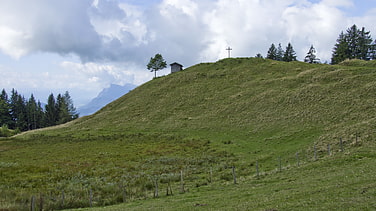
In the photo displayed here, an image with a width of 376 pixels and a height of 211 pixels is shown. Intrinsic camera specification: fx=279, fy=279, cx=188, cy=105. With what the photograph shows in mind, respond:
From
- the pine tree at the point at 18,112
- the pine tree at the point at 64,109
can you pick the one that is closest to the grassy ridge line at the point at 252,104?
the pine tree at the point at 64,109

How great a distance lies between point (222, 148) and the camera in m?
43.4

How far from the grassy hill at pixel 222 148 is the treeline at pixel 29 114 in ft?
159

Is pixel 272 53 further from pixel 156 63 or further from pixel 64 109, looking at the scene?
pixel 64 109

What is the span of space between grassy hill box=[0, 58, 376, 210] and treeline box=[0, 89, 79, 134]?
48.5 metres

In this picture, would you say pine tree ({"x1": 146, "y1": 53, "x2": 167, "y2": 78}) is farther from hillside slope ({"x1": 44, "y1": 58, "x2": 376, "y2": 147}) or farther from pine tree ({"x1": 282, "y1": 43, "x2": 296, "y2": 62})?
pine tree ({"x1": 282, "y1": 43, "x2": 296, "y2": 62})

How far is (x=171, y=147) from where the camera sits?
47438mm

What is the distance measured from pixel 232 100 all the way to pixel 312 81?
20.5 meters

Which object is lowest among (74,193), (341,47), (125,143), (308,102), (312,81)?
(74,193)

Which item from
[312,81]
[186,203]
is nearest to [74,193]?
[186,203]

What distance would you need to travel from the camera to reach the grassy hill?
1742 cm

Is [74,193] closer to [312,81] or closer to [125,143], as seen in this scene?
[125,143]

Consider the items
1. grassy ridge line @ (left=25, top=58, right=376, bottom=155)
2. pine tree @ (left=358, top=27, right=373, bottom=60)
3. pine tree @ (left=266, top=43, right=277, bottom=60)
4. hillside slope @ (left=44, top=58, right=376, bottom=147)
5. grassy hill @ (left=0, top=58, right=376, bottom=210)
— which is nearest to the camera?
grassy hill @ (left=0, top=58, right=376, bottom=210)

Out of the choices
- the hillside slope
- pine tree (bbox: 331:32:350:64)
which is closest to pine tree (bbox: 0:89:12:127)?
the hillside slope

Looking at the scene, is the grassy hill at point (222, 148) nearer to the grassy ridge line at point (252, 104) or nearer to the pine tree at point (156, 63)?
the grassy ridge line at point (252, 104)
